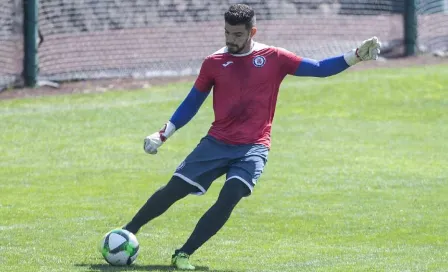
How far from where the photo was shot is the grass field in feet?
28.0

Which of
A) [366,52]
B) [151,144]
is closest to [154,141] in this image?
[151,144]

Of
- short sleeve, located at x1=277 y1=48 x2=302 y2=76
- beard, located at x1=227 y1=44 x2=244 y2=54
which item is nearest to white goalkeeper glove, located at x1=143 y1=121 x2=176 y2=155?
beard, located at x1=227 y1=44 x2=244 y2=54

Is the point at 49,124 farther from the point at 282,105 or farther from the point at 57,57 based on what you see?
the point at 282,105

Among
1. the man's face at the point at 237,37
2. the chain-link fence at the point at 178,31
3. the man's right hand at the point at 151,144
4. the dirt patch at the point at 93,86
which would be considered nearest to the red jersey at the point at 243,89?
the man's face at the point at 237,37

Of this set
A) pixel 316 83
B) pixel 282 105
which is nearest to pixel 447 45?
pixel 316 83

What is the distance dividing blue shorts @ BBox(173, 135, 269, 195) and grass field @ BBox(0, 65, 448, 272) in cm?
67

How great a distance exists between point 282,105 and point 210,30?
10.7 feet

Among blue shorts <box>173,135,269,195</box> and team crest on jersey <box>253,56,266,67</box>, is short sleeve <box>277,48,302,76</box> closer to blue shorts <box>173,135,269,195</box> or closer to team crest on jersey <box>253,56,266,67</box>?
team crest on jersey <box>253,56,266,67</box>

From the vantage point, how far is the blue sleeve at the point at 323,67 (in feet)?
26.5

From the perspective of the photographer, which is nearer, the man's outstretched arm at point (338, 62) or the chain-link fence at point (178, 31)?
the man's outstretched arm at point (338, 62)

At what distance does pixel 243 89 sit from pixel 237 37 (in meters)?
0.40

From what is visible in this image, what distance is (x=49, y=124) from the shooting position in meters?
15.7

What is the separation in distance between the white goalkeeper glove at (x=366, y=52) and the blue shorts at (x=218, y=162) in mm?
931

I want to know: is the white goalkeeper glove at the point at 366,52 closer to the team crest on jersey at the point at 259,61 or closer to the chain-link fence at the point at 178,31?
the team crest on jersey at the point at 259,61
